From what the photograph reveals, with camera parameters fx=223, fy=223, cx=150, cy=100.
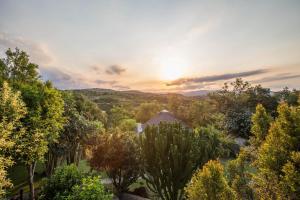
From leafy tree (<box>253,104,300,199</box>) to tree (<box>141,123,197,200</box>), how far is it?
185 inches

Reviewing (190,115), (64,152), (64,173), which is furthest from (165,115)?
(64,173)

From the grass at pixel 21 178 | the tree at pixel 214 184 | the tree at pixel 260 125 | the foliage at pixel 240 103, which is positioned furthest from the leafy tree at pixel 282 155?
the foliage at pixel 240 103

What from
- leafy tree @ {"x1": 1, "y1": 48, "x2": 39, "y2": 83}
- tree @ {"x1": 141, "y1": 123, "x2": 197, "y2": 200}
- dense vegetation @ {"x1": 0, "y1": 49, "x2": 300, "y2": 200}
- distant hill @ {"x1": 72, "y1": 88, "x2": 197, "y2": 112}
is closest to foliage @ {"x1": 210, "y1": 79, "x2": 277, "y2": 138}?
dense vegetation @ {"x1": 0, "y1": 49, "x2": 300, "y2": 200}

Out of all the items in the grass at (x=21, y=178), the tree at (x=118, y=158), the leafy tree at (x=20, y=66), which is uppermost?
the leafy tree at (x=20, y=66)

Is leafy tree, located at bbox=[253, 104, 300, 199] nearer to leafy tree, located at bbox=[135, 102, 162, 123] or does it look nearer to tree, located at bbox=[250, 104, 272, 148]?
tree, located at bbox=[250, 104, 272, 148]

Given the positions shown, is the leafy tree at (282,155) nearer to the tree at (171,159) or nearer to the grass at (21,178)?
the tree at (171,159)

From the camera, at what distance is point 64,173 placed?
360 inches

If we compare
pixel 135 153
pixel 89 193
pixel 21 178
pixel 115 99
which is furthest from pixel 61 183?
pixel 115 99

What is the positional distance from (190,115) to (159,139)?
106 feet

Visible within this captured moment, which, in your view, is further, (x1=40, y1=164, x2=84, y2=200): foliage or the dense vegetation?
(x1=40, y1=164, x2=84, y2=200): foliage

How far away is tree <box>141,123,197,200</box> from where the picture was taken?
10.7m

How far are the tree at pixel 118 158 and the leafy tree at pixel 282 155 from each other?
9059mm

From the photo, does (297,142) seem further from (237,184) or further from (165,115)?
(165,115)

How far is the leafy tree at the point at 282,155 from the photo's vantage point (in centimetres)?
550
